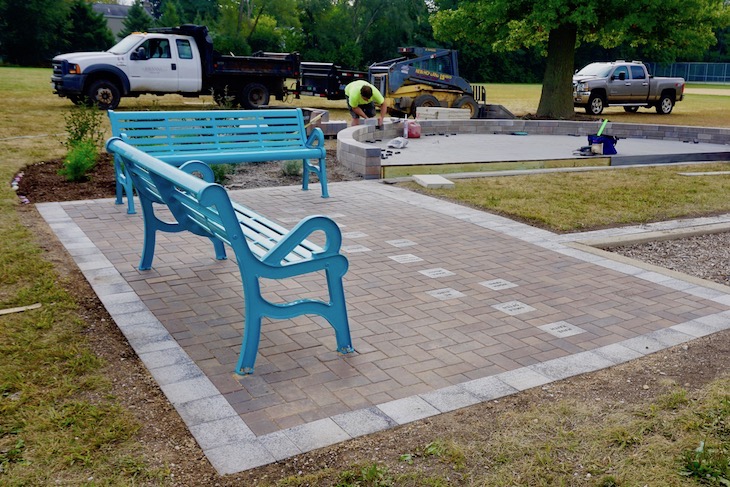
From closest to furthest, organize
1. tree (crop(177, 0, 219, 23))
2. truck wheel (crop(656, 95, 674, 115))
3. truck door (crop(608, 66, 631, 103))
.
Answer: truck door (crop(608, 66, 631, 103))
truck wheel (crop(656, 95, 674, 115))
tree (crop(177, 0, 219, 23))

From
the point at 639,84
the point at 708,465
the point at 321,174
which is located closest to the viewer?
the point at 708,465

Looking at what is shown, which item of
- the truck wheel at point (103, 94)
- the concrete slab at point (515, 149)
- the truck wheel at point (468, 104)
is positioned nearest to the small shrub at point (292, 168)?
the concrete slab at point (515, 149)

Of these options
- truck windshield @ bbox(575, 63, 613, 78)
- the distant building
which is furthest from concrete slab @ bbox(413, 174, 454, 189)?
the distant building

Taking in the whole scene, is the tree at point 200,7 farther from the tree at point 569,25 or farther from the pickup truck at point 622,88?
the pickup truck at point 622,88

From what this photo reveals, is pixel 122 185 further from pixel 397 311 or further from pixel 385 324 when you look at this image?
pixel 385 324

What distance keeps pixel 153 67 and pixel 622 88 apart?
1679cm

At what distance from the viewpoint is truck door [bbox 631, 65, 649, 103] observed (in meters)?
26.4

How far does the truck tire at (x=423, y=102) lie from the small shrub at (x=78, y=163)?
543 inches

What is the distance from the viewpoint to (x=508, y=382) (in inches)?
154

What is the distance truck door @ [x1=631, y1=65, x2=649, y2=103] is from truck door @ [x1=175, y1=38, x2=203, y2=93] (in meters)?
16.0

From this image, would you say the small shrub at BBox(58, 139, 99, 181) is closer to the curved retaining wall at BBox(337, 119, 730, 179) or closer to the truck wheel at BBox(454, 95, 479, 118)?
the curved retaining wall at BBox(337, 119, 730, 179)

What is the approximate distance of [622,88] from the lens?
1032 inches

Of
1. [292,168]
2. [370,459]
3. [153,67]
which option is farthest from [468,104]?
[370,459]

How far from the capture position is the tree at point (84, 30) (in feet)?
179
